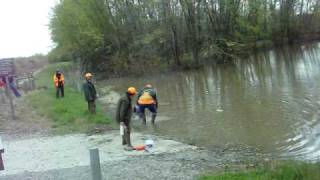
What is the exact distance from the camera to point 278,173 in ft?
30.0

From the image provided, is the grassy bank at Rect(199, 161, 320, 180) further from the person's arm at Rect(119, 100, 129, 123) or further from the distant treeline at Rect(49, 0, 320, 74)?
the distant treeline at Rect(49, 0, 320, 74)

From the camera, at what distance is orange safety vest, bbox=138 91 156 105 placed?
66.3ft

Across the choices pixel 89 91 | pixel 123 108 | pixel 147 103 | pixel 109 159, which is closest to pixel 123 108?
pixel 123 108

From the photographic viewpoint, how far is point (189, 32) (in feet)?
175

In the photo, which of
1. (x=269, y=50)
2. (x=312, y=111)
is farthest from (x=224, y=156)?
(x=269, y=50)

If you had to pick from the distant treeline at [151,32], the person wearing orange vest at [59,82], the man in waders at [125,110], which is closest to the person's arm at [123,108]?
the man in waders at [125,110]

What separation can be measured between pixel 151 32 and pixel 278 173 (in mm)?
43539

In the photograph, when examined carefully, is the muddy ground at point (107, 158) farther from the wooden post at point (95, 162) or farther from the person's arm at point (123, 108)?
the wooden post at point (95, 162)

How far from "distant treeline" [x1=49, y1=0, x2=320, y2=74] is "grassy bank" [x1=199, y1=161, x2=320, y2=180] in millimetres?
40403

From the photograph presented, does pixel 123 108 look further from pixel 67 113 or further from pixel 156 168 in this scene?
pixel 67 113

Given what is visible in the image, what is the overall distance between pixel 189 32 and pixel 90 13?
379 inches

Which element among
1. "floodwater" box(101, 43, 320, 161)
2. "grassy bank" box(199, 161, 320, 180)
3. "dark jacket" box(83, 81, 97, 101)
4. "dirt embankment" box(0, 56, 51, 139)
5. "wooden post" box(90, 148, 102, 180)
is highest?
"wooden post" box(90, 148, 102, 180)

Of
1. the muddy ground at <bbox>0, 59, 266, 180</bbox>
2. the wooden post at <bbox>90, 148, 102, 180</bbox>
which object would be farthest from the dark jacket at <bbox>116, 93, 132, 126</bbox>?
the wooden post at <bbox>90, 148, 102, 180</bbox>

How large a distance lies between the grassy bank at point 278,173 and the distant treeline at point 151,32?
133 feet
